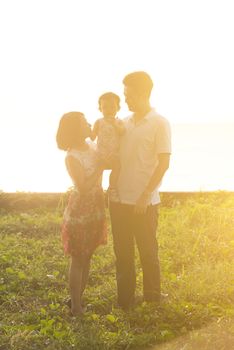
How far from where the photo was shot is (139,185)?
5.80m

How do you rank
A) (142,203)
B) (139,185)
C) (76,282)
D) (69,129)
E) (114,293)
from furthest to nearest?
(114,293)
(76,282)
(139,185)
(142,203)
(69,129)

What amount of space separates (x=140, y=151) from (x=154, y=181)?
0.32 meters

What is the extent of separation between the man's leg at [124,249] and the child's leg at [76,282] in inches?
16.8

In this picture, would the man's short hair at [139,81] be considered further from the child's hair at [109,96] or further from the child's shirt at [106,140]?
the child's shirt at [106,140]

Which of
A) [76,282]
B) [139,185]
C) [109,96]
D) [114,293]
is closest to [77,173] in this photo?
[139,185]

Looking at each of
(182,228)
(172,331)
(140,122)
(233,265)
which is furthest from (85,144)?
(182,228)

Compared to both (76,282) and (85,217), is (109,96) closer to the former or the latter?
(85,217)

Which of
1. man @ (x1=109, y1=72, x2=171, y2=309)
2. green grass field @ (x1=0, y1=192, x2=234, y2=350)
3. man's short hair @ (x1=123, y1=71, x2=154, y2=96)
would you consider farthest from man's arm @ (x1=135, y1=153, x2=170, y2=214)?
green grass field @ (x1=0, y1=192, x2=234, y2=350)

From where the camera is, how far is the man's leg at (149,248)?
19.3 ft

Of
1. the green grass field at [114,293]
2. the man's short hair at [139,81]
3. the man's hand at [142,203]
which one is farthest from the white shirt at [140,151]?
the green grass field at [114,293]

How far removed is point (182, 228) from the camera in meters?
9.62

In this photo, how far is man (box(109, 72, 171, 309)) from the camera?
5617 millimetres

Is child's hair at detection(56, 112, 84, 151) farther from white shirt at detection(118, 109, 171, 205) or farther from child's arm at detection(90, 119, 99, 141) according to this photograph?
white shirt at detection(118, 109, 171, 205)

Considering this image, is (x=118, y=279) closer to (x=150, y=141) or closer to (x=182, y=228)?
(x=150, y=141)
